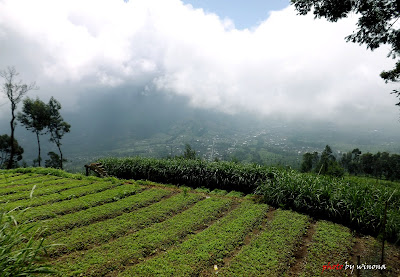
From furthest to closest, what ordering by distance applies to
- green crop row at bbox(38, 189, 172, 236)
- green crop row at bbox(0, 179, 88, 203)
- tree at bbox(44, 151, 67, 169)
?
tree at bbox(44, 151, 67, 169)
green crop row at bbox(0, 179, 88, 203)
green crop row at bbox(38, 189, 172, 236)

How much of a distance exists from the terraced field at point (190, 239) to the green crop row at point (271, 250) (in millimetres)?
17

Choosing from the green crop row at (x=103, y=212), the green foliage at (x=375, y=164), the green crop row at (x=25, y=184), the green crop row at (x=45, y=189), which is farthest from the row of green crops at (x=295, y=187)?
the green foliage at (x=375, y=164)

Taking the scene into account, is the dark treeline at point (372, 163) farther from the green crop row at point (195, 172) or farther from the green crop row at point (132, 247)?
the green crop row at point (132, 247)

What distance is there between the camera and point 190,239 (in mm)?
4398

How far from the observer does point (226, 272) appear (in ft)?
11.3

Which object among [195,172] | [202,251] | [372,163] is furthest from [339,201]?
[372,163]

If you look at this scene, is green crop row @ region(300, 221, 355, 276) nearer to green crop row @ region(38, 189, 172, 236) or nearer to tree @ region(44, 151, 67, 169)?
green crop row @ region(38, 189, 172, 236)

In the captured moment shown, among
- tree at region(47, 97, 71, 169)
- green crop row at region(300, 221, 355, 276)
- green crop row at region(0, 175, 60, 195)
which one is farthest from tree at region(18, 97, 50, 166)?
green crop row at region(300, 221, 355, 276)

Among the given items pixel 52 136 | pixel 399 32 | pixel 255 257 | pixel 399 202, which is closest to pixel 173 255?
pixel 255 257

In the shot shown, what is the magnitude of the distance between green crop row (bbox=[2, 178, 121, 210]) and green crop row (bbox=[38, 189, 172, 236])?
1477 mm

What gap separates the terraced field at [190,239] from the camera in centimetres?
356

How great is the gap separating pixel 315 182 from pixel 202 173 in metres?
4.51

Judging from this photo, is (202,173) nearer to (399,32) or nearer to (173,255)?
(173,255)

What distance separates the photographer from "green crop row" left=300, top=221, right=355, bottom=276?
361cm
